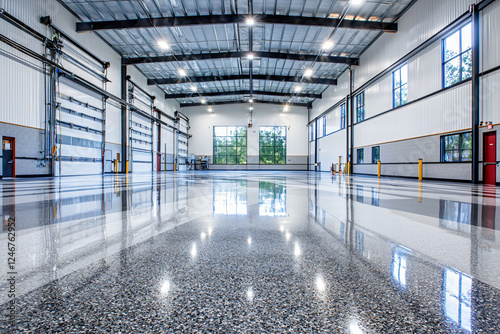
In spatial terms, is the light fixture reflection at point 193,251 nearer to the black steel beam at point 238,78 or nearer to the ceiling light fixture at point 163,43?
the ceiling light fixture at point 163,43

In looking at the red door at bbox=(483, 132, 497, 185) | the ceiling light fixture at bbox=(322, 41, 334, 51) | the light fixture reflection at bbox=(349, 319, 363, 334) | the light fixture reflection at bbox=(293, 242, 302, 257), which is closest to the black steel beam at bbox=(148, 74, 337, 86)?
the ceiling light fixture at bbox=(322, 41, 334, 51)

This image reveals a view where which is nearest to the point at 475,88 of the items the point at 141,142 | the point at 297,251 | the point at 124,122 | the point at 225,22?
the point at 225,22

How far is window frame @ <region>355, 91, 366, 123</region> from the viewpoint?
54.7ft

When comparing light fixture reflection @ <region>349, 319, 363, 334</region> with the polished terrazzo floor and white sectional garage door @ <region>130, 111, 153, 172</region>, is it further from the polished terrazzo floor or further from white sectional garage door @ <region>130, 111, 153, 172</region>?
white sectional garage door @ <region>130, 111, 153, 172</region>

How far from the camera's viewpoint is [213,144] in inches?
1205

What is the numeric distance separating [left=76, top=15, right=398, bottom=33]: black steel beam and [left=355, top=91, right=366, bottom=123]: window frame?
4.74 meters

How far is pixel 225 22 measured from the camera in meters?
11.8

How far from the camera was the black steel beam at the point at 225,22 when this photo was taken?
1179 cm

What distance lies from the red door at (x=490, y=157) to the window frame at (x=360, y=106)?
849 cm

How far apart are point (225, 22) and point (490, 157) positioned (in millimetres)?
12112

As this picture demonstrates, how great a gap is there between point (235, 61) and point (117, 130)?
32.0 ft

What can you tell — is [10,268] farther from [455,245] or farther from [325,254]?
[455,245]

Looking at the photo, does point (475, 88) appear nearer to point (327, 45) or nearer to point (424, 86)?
point (424, 86)

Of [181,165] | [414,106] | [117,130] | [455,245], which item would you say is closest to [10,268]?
[455,245]
